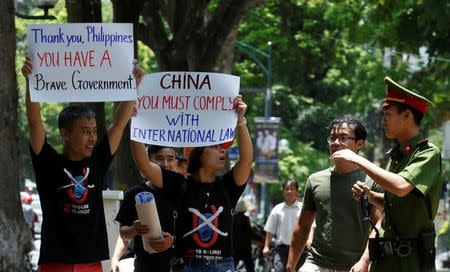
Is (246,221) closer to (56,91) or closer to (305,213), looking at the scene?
(305,213)

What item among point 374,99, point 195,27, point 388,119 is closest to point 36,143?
point 388,119

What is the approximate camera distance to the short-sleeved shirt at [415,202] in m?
6.84

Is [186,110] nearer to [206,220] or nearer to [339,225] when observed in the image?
[206,220]

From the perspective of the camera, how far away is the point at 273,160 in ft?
122

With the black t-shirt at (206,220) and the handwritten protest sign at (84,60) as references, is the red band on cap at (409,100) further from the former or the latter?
the handwritten protest sign at (84,60)

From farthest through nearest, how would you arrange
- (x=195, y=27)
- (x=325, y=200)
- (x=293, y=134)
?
(x=293, y=134) < (x=195, y=27) < (x=325, y=200)

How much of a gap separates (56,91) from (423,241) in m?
2.49

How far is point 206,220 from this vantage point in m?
7.18

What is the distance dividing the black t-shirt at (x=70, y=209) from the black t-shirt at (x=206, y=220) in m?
0.48

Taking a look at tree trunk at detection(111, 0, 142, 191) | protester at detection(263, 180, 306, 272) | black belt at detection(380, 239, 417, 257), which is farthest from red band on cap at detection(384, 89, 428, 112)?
protester at detection(263, 180, 306, 272)

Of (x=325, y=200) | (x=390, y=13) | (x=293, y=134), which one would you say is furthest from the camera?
(x=293, y=134)

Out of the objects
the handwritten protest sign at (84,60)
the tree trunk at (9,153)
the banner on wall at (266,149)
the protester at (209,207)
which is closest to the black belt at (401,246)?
the protester at (209,207)

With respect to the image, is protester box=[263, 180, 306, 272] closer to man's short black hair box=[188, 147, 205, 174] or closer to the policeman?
man's short black hair box=[188, 147, 205, 174]

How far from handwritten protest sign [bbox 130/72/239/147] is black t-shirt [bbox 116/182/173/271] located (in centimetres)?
36
